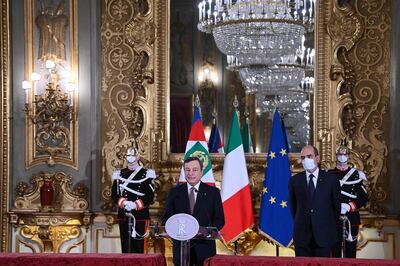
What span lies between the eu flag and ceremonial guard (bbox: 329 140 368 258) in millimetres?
590

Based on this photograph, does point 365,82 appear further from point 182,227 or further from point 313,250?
point 182,227

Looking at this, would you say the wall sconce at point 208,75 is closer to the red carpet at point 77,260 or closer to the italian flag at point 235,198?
the italian flag at point 235,198

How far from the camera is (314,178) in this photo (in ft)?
24.5

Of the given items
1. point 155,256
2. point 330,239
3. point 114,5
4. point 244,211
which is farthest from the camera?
point 114,5

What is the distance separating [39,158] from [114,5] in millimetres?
1869

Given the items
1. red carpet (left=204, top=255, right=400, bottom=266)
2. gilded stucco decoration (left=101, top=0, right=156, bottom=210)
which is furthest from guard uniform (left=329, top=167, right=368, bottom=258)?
red carpet (left=204, top=255, right=400, bottom=266)

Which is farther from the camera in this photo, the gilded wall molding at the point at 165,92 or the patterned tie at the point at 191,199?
the gilded wall molding at the point at 165,92

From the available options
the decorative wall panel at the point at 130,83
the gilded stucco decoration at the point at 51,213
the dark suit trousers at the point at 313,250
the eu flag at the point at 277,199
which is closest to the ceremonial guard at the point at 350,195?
the eu flag at the point at 277,199

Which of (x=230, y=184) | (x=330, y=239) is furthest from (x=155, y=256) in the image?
(x=230, y=184)

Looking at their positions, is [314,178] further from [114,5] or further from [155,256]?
[114,5]

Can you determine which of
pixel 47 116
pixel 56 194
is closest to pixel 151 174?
pixel 56 194

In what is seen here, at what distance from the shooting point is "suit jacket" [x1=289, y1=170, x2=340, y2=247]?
737 cm

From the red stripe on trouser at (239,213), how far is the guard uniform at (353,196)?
1.02m

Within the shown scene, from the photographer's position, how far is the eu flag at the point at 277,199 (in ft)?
30.7
